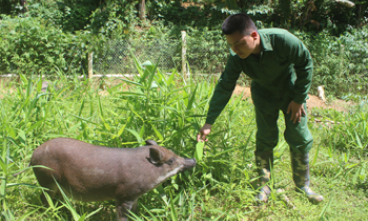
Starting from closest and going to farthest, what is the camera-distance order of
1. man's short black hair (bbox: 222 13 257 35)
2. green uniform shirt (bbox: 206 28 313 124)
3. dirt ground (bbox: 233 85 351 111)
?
man's short black hair (bbox: 222 13 257 35)
green uniform shirt (bbox: 206 28 313 124)
dirt ground (bbox: 233 85 351 111)

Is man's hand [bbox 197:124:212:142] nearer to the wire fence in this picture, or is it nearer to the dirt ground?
the wire fence

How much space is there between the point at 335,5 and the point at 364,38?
1.46 m

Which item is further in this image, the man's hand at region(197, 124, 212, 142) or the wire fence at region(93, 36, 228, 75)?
the wire fence at region(93, 36, 228, 75)

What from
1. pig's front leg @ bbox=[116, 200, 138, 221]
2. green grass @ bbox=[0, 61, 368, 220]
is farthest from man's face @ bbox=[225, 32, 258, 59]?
pig's front leg @ bbox=[116, 200, 138, 221]

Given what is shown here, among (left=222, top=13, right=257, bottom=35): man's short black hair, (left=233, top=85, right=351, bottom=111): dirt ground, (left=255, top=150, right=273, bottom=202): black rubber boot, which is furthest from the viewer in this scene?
(left=233, top=85, right=351, bottom=111): dirt ground

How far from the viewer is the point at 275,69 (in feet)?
7.36

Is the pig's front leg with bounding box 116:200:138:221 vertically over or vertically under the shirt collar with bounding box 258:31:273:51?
under

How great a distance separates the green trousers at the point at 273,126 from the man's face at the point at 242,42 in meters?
0.56

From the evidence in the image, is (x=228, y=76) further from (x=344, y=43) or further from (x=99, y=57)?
(x=344, y=43)

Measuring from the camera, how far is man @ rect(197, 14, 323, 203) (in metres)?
2.06

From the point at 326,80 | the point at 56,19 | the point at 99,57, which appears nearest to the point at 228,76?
the point at 99,57

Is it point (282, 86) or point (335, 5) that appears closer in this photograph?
point (282, 86)

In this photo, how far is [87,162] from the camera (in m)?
1.98

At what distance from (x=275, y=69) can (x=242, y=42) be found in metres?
0.42
